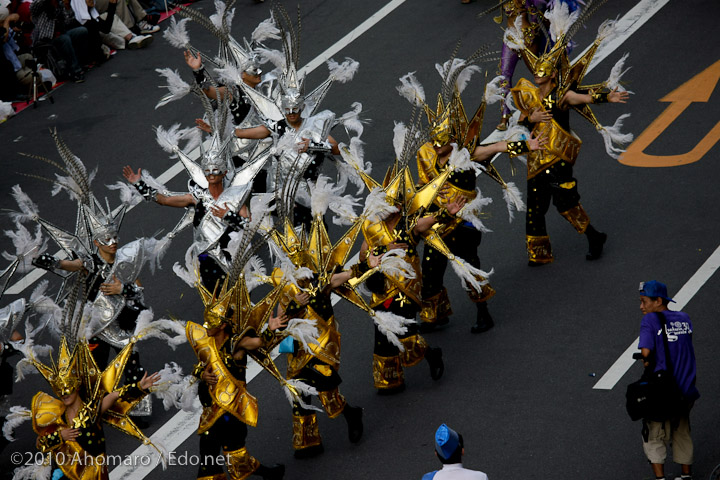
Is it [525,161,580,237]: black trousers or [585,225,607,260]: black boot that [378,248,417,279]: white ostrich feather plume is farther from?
[585,225,607,260]: black boot

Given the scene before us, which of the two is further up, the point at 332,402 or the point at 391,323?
the point at 391,323

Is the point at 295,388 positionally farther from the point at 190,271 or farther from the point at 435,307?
the point at 435,307

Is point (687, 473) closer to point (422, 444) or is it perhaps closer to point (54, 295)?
point (422, 444)

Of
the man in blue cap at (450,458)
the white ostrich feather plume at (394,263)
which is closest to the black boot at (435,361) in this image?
the white ostrich feather plume at (394,263)

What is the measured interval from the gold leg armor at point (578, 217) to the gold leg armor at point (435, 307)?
1447 millimetres

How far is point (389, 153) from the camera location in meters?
13.5

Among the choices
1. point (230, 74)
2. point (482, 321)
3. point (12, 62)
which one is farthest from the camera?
point (12, 62)

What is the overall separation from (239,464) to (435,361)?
212 cm

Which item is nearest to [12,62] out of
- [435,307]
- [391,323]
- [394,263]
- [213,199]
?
[213,199]

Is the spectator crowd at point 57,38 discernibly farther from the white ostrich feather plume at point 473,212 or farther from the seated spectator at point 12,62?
the white ostrich feather plume at point 473,212

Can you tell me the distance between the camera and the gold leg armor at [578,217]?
1082 centimetres

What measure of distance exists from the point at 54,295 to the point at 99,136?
3360 millimetres

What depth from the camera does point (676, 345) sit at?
7828 millimetres

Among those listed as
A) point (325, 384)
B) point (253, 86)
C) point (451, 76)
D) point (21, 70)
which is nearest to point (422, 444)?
point (325, 384)
